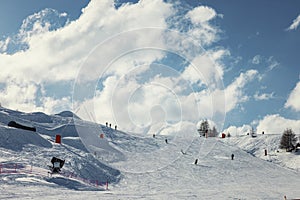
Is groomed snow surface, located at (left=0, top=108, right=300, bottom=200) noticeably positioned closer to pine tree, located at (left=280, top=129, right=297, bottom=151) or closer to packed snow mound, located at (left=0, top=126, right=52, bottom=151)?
packed snow mound, located at (left=0, top=126, right=52, bottom=151)

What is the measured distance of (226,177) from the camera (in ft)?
162

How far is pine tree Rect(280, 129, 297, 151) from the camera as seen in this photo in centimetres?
8475

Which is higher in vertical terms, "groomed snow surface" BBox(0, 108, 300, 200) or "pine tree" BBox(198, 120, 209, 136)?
"pine tree" BBox(198, 120, 209, 136)

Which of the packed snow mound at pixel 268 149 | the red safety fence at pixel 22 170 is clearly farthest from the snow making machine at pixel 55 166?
the packed snow mound at pixel 268 149

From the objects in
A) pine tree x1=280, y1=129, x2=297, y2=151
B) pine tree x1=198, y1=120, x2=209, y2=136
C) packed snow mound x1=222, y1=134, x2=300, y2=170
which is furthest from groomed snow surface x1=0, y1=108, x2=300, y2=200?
pine tree x1=198, y1=120, x2=209, y2=136

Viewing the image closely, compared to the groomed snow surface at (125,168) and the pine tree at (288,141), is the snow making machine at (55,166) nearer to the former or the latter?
the groomed snow surface at (125,168)

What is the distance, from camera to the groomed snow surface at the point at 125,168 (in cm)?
3162

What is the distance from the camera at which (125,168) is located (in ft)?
160

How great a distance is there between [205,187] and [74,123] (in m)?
40.0

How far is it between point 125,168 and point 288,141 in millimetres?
52947

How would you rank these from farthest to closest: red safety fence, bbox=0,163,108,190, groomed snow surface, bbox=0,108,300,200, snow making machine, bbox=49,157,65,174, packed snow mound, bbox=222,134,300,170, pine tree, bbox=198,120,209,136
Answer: pine tree, bbox=198,120,209,136, packed snow mound, bbox=222,134,300,170, snow making machine, bbox=49,157,65,174, red safety fence, bbox=0,163,108,190, groomed snow surface, bbox=0,108,300,200

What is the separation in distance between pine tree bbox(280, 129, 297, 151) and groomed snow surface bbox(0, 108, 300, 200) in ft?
25.5

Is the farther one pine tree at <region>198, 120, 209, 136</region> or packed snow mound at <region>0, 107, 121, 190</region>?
pine tree at <region>198, 120, 209, 136</region>

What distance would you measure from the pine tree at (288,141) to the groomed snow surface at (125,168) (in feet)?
25.5
